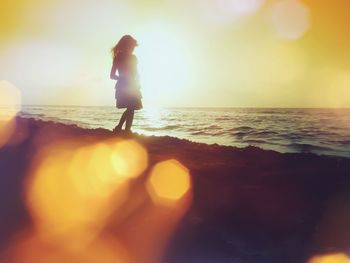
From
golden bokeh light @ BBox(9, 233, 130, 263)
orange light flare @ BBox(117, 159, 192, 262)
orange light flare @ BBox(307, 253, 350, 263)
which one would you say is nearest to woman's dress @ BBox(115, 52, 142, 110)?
orange light flare @ BBox(117, 159, 192, 262)

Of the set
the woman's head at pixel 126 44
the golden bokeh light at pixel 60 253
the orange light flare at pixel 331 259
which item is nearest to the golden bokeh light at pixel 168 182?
the golden bokeh light at pixel 60 253

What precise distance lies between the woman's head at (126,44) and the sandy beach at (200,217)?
316cm

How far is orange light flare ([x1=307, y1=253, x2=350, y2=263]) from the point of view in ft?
13.8

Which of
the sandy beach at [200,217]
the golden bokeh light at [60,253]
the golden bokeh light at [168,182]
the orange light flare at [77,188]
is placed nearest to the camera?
the golden bokeh light at [60,253]

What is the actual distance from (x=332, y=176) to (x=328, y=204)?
1351 mm

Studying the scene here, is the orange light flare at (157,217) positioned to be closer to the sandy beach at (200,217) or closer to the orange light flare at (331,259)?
the sandy beach at (200,217)

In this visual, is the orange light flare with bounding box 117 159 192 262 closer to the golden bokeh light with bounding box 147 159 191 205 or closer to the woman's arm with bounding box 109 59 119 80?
the golden bokeh light with bounding box 147 159 191 205

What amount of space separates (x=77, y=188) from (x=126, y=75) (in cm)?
418

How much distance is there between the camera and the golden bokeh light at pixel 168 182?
5324 millimetres

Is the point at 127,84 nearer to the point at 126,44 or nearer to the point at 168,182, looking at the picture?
the point at 126,44

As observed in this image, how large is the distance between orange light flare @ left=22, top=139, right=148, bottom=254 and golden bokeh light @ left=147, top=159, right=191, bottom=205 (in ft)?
1.09

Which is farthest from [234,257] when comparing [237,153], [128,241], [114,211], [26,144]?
[26,144]

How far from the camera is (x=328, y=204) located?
544 cm

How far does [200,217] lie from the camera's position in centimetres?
477
